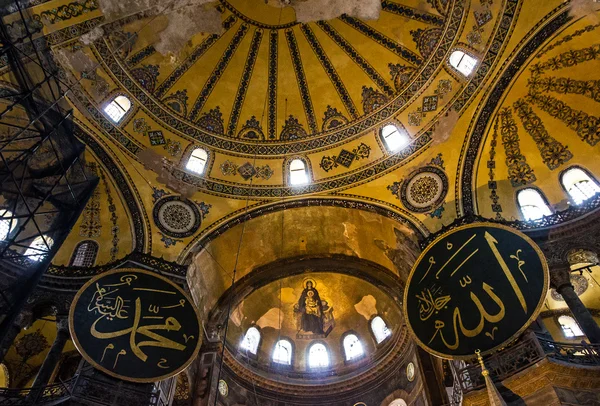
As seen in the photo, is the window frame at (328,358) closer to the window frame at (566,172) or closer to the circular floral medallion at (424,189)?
the circular floral medallion at (424,189)

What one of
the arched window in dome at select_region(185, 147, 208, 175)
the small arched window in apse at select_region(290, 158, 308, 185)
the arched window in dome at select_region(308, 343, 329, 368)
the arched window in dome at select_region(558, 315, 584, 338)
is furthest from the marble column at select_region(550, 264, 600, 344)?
the arched window in dome at select_region(185, 147, 208, 175)

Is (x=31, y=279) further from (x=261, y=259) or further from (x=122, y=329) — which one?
(x=261, y=259)

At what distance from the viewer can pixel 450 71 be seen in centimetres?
1230

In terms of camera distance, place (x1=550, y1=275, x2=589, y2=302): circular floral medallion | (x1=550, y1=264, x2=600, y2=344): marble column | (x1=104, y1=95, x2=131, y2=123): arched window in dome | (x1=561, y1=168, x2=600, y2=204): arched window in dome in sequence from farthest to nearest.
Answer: (x1=104, y1=95, x2=131, y2=123): arched window in dome
(x1=550, y1=275, x2=589, y2=302): circular floral medallion
(x1=561, y1=168, x2=600, y2=204): arched window in dome
(x1=550, y1=264, x2=600, y2=344): marble column

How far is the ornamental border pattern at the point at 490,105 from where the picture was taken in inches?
414

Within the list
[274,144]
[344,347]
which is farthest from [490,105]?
[344,347]

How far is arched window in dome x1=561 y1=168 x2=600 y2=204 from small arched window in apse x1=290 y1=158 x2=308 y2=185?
6.52 meters

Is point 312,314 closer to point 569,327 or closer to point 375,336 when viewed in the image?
point 375,336

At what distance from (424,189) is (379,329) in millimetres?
4197

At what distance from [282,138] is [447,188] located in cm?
519

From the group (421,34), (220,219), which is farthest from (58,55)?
(421,34)

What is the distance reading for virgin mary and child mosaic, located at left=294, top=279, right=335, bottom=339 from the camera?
13617 mm

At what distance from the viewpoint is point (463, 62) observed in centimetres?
1223

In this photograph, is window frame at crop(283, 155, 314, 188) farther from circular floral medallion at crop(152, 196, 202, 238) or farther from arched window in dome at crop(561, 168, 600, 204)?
arched window in dome at crop(561, 168, 600, 204)
